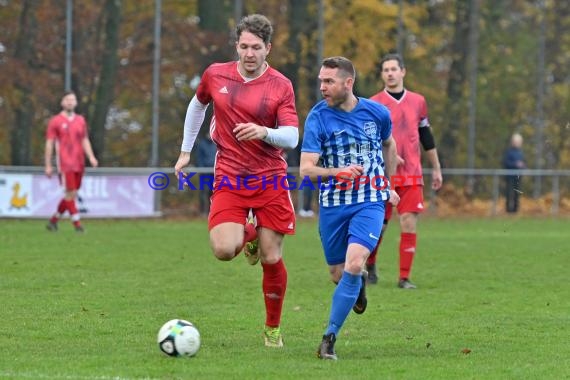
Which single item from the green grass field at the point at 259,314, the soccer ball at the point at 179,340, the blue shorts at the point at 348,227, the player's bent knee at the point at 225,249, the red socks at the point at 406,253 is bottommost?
the green grass field at the point at 259,314

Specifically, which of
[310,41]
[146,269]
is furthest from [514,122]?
[146,269]

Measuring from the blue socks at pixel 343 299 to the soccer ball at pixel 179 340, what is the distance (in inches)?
33.7

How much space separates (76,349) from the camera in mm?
7902

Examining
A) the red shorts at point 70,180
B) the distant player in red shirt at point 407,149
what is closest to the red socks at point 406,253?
the distant player in red shirt at point 407,149

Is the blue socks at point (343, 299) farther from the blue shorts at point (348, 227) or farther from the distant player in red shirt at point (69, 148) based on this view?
the distant player in red shirt at point (69, 148)

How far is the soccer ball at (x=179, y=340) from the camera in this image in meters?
7.54

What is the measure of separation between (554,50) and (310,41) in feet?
27.2

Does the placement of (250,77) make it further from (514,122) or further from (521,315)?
(514,122)

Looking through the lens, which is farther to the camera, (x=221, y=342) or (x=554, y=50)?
(x=554, y=50)

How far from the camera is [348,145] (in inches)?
324

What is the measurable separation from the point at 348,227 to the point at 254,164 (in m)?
0.79

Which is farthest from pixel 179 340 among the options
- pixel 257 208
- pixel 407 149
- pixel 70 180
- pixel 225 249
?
pixel 70 180

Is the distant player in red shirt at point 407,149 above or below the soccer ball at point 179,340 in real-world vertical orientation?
above

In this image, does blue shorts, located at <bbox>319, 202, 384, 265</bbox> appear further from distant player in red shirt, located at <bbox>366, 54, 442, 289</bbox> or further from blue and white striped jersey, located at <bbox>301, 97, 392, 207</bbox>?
distant player in red shirt, located at <bbox>366, 54, 442, 289</bbox>
